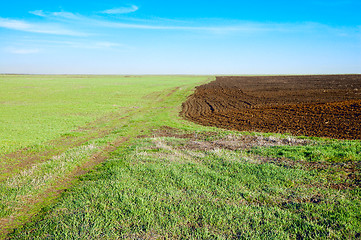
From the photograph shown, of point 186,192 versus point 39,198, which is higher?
point 186,192

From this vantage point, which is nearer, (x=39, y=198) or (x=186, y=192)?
(x=186, y=192)

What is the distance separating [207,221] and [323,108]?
2181 cm

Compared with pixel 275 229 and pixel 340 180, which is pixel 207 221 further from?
pixel 340 180

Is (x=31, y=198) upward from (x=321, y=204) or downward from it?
downward

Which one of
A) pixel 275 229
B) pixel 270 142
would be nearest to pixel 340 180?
pixel 275 229

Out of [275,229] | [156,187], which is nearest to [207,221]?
[275,229]

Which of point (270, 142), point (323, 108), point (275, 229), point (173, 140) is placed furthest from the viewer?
point (323, 108)

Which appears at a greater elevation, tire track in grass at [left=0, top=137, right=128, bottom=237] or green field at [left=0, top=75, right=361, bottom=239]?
green field at [left=0, top=75, right=361, bottom=239]

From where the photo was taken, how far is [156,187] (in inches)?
274

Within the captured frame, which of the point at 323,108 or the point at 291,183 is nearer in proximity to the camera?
the point at 291,183

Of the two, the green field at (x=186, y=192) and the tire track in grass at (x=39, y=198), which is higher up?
the green field at (x=186, y=192)

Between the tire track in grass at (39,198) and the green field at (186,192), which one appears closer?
the green field at (186,192)

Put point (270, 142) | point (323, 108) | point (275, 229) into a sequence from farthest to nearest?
point (323, 108) → point (270, 142) → point (275, 229)

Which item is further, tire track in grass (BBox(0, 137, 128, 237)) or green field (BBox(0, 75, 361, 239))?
tire track in grass (BBox(0, 137, 128, 237))
